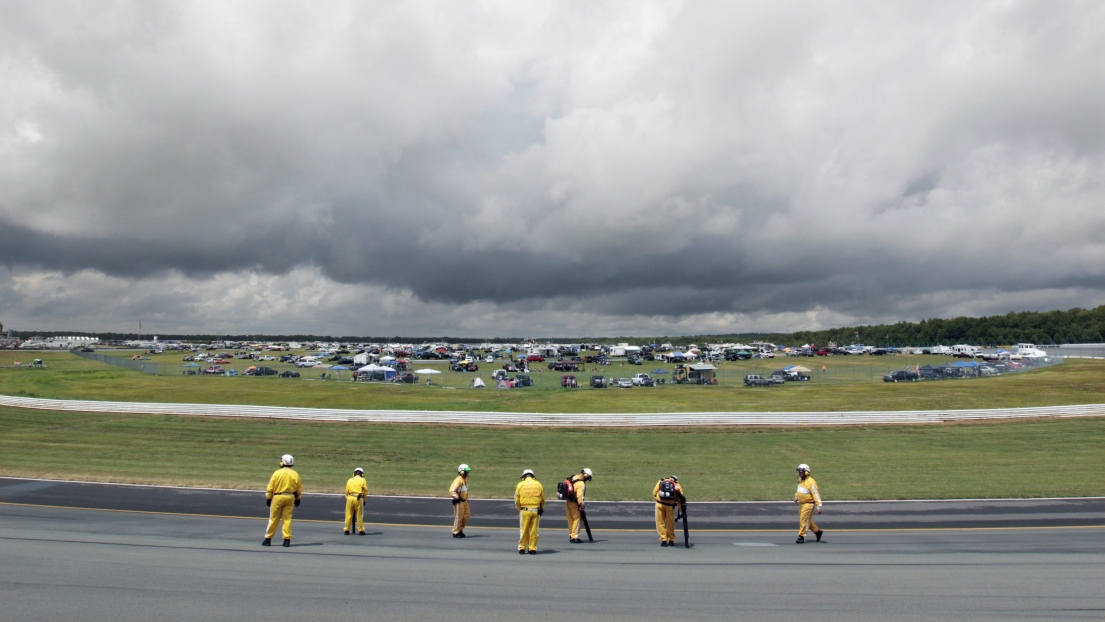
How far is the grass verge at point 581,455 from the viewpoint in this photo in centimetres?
2269

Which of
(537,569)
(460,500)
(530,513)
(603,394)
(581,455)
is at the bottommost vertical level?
(581,455)

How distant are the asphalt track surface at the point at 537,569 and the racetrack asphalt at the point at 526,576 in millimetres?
42

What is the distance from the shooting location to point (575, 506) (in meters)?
14.4

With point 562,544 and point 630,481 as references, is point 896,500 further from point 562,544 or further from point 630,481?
point 562,544

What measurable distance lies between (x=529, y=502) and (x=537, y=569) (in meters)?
1.65

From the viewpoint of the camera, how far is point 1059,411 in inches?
1433

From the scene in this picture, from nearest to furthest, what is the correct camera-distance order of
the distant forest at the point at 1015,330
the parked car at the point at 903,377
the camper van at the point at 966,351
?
the parked car at the point at 903,377 → the camper van at the point at 966,351 → the distant forest at the point at 1015,330

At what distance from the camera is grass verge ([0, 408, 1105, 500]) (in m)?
22.7

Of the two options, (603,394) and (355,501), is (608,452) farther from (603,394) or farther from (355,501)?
(603,394)

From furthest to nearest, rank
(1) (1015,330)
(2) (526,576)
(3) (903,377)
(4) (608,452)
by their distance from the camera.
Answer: (1) (1015,330) → (3) (903,377) → (4) (608,452) → (2) (526,576)

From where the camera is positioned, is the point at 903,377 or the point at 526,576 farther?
the point at 903,377

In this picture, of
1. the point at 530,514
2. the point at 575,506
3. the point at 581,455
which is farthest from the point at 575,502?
the point at 581,455

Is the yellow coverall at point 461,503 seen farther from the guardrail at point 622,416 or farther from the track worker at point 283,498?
the guardrail at point 622,416

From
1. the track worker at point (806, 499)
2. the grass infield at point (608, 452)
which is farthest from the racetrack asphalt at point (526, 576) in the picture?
the grass infield at point (608, 452)
